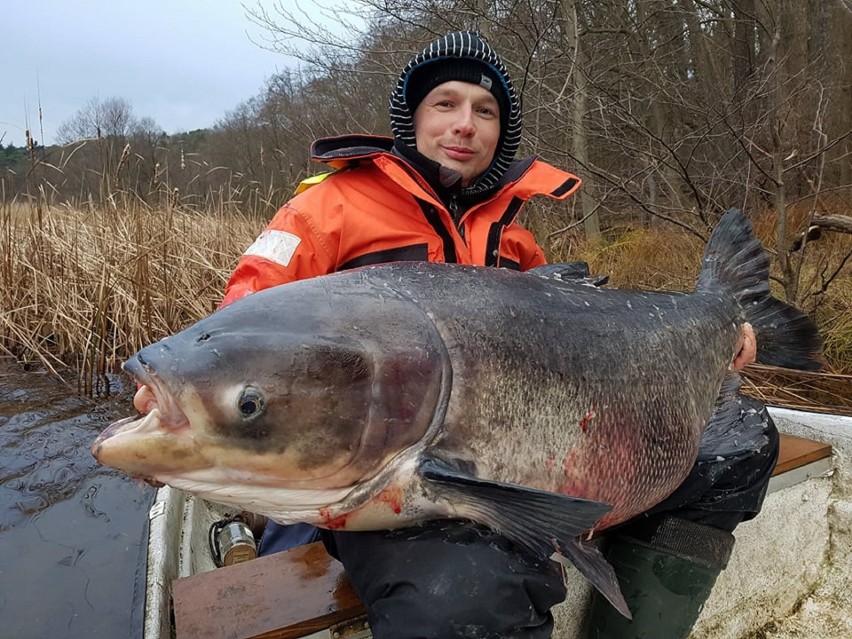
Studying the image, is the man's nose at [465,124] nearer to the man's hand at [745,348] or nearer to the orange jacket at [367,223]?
the orange jacket at [367,223]

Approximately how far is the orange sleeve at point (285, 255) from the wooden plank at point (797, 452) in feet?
6.44

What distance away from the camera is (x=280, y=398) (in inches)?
51.2

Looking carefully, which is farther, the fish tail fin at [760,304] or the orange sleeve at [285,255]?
the fish tail fin at [760,304]

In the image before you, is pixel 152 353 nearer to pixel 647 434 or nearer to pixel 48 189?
pixel 647 434

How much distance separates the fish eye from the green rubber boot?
1473 millimetres

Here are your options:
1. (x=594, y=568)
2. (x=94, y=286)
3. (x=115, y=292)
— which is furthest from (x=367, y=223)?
(x=94, y=286)

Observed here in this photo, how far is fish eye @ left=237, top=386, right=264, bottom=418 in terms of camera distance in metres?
1.27

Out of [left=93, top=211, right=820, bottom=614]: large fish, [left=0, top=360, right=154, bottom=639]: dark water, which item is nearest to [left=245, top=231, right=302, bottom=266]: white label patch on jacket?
[left=93, top=211, right=820, bottom=614]: large fish

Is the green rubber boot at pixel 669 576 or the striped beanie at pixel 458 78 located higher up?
the striped beanie at pixel 458 78

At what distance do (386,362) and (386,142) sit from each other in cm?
166

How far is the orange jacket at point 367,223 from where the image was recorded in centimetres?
226

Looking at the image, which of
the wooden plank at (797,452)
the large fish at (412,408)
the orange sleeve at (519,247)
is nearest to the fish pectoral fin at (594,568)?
the large fish at (412,408)

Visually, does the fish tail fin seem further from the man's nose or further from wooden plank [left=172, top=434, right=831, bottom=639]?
wooden plank [left=172, top=434, right=831, bottom=639]

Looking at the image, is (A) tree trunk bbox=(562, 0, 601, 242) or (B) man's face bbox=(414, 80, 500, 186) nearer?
(B) man's face bbox=(414, 80, 500, 186)
